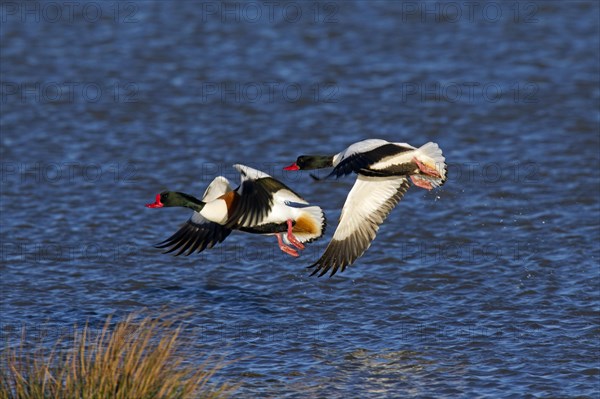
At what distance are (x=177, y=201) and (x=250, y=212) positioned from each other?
1076mm

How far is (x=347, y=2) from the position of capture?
88.6ft

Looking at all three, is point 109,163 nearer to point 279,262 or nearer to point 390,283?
point 279,262

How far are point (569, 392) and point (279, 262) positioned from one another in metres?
4.65

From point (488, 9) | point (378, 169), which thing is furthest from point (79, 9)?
point (378, 169)

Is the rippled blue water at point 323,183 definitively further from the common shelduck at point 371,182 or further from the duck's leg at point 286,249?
the duck's leg at point 286,249

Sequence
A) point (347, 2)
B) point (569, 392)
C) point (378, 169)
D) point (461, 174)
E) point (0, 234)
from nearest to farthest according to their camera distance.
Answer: point (569, 392) < point (378, 169) < point (0, 234) < point (461, 174) < point (347, 2)

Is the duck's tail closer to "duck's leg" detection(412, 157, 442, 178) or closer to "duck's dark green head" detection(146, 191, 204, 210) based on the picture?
"duck's leg" detection(412, 157, 442, 178)

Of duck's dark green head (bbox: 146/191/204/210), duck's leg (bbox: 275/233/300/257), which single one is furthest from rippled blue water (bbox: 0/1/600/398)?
duck's dark green head (bbox: 146/191/204/210)

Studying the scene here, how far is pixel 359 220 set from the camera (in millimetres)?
12555

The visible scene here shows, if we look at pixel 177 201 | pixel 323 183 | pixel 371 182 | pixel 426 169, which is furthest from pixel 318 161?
pixel 323 183

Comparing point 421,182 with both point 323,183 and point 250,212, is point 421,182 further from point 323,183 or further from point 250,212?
point 323,183

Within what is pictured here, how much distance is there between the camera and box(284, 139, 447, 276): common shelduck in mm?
11812

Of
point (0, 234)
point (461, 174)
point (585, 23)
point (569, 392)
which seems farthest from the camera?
point (585, 23)

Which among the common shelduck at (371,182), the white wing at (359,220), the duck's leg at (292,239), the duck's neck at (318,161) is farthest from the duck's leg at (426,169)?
the duck's leg at (292,239)
